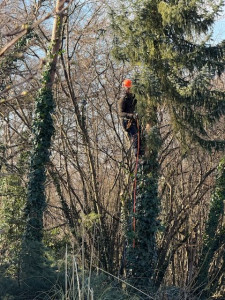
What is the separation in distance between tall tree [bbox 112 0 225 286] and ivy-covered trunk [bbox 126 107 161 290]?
0.43 m

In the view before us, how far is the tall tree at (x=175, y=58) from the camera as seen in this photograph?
9.49m

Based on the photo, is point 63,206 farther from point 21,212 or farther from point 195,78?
point 195,78

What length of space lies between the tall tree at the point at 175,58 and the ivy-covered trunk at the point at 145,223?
429 mm

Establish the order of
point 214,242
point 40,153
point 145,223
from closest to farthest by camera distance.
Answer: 1. point 40,153
2. point 145,223
3. point 214,242

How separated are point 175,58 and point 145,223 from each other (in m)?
3.59

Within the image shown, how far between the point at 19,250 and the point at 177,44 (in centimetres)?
525

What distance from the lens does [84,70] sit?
12.7m

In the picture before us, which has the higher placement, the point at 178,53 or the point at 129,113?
the point at 178,53

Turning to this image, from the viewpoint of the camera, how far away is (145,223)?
1041cm

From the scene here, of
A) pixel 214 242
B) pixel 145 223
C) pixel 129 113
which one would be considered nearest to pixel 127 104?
pixel 129 113

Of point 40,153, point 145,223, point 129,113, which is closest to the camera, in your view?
Answer: point 40,153

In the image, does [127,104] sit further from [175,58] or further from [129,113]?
[175,58]

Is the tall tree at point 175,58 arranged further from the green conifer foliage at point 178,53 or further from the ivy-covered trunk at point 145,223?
the ivy-covered trunk at point 145,223

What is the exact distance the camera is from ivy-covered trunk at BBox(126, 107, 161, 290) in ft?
33.9
